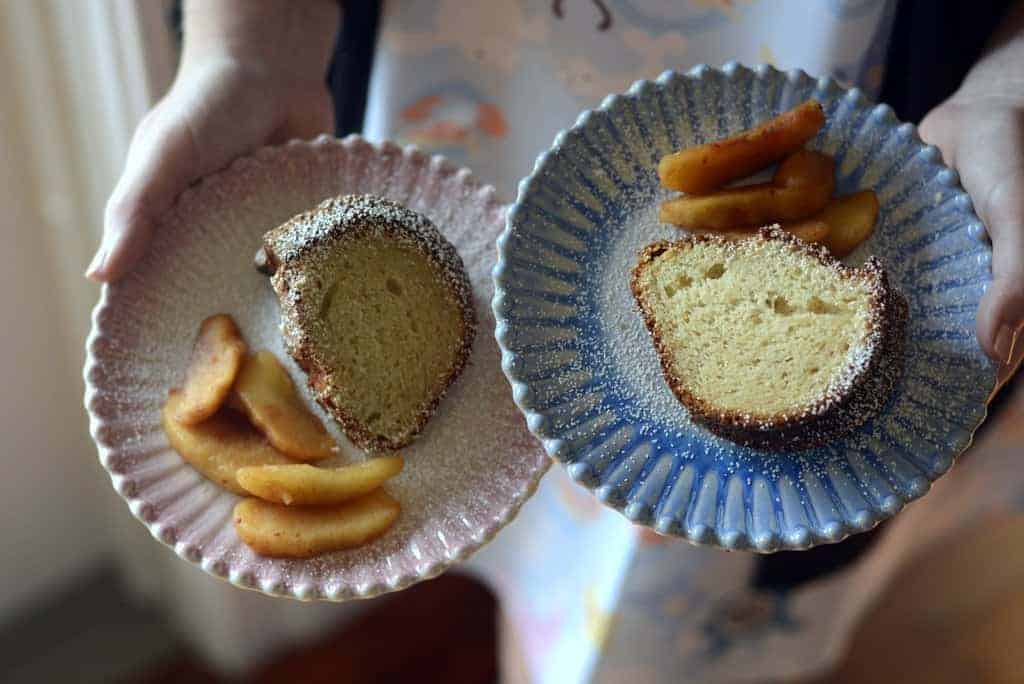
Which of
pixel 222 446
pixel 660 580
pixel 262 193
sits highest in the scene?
pixel 262 193

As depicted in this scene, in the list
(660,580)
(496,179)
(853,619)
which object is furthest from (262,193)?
(853,619)

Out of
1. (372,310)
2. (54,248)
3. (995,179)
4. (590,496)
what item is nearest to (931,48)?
(995,179)

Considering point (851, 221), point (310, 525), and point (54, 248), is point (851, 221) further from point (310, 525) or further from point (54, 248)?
point (54, 248)

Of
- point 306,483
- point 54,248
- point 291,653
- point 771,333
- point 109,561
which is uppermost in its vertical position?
point 771,333

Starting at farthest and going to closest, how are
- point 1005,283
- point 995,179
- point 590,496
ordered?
point 590,496 < point 995,179 < point 1005,283

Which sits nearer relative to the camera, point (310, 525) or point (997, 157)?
point (310, 525)

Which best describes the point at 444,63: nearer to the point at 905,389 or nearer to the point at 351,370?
the point at 351,370

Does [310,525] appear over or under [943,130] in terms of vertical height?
under
